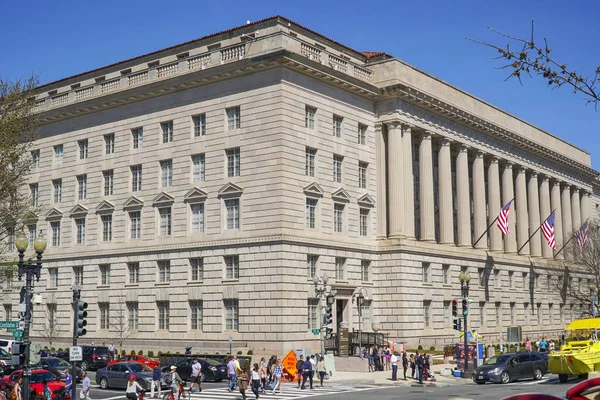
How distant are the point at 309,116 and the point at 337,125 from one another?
143 inches

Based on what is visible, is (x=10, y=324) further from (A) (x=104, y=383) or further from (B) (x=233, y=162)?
(B) (x=233, y=162)

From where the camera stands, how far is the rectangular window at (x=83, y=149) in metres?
67.1

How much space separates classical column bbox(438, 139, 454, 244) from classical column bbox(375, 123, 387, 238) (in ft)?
25.4

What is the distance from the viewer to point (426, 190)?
67062 millimetres

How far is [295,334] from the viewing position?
175 feet

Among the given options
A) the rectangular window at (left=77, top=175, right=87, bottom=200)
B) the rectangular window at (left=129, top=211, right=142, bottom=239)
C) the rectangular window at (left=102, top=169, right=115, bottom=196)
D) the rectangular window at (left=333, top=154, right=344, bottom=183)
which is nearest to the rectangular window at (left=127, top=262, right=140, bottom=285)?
the rectangular window at (left=129, top=211, right=142, bottom=239)

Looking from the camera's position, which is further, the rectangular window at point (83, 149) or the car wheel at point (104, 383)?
the rectangular window at point (83, 149)

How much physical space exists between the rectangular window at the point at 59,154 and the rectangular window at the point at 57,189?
166cm

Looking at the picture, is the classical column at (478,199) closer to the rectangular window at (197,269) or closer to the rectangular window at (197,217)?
the rectangular window at (197,217)

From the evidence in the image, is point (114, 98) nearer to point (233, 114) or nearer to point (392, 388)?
point (233, 114)

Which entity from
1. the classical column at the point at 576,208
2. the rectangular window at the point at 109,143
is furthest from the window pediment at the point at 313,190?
the classical column at the point at 576,208

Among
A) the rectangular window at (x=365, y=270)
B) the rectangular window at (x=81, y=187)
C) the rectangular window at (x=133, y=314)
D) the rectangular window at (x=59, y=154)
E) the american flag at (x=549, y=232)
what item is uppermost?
the rectangular window at (x=59, y=154)

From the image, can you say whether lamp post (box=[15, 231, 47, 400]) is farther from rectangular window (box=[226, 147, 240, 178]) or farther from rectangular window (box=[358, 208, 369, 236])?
rectangular window (box=[358, 208, 369, 236])

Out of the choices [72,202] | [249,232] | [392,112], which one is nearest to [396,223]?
[392,112]
